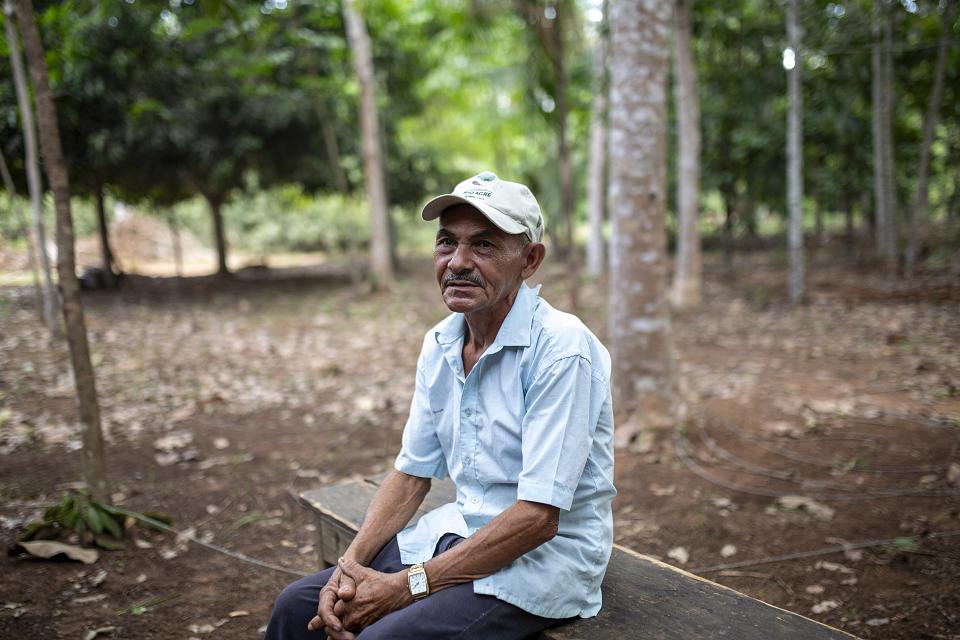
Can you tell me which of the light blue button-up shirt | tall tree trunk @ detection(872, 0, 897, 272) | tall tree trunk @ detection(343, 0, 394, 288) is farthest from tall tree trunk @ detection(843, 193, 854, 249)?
the light blue button-up shirt

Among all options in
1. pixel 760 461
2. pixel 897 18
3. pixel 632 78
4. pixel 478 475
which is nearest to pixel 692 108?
pixel 897 18

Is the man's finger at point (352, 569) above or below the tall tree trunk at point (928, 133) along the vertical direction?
below

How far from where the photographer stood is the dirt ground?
3275 mm

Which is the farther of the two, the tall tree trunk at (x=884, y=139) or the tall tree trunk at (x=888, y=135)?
the tall tree trunk at (x=884, y=139)

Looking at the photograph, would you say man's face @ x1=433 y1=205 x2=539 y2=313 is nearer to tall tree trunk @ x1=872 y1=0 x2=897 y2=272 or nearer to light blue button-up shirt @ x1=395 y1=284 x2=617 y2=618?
light blue button-up shirt @ x1=395 y1=284 x2=617 y2=618

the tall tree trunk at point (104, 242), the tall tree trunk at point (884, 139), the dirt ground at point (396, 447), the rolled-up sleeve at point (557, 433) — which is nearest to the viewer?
the rolled-up sleeve at point (557, 433)

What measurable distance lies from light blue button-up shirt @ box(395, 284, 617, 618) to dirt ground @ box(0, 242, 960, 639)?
1.74 metres

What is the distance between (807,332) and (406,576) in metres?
8.53

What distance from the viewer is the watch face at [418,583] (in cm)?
193

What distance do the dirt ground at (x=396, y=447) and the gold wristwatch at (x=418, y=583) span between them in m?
1.63

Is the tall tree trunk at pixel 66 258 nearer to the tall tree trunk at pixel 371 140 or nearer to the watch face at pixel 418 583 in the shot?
the watch face at pixel 418 583

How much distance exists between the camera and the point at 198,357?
870cm

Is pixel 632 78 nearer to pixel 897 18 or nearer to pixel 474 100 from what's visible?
pixel 897 18

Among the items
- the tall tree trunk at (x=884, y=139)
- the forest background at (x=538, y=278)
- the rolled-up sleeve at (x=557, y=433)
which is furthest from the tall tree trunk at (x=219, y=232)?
the rolled-up sleeve at (x=557, y=433)
